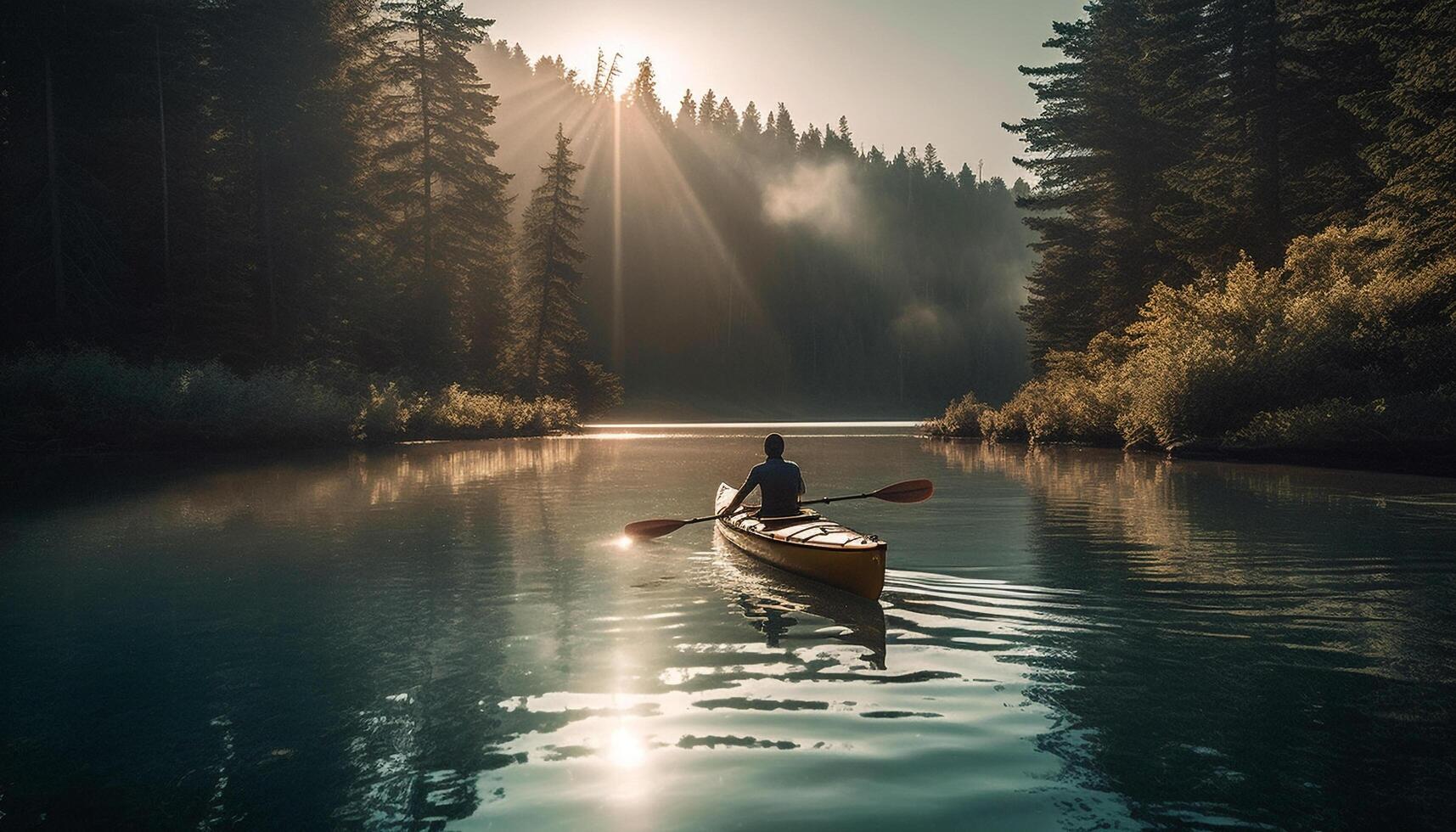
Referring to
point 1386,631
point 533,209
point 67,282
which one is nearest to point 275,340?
point 67,282

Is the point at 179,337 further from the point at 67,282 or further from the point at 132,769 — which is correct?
the point at 132,769

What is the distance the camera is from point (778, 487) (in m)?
14.2

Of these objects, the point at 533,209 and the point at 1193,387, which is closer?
the point at 1193,387

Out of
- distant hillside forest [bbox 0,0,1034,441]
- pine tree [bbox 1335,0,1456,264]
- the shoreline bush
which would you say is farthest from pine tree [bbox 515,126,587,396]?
pine tree [bbox 1335,0,1456,264]

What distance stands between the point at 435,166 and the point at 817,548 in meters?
52.6

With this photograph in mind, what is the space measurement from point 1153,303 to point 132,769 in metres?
40.9

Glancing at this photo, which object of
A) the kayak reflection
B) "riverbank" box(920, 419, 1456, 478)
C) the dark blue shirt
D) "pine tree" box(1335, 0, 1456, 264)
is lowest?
the kayak reflection

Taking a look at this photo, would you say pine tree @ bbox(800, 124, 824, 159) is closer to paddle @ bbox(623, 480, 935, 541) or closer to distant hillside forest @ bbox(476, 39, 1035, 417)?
distant hillside forest @ bbox(476, 39, 1035, 417)

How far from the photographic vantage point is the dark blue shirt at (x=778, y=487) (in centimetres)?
1420

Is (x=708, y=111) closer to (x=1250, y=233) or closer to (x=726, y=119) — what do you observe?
(x=726, y=119)

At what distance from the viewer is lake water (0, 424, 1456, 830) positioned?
5.75m

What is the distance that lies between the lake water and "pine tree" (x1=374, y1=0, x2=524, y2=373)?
38.7 m

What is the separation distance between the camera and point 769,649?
9.39 m

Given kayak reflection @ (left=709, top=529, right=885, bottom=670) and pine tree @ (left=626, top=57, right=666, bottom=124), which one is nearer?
kayak reflection @ (left=709, top=529, right=885, bottom=670)
